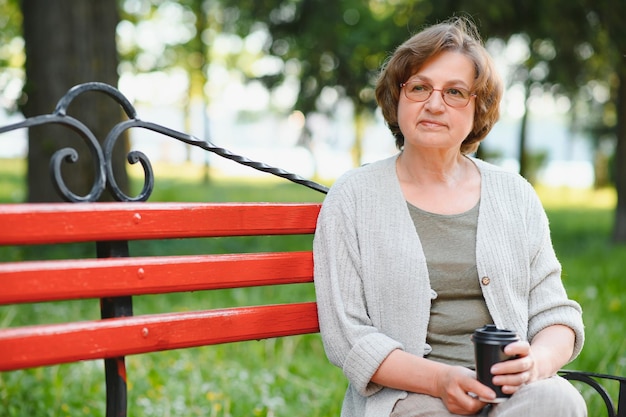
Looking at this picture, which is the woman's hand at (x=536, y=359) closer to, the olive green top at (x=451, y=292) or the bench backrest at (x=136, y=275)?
the olive green top at (x=451, y=292)

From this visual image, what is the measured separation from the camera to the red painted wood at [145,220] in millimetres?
1955

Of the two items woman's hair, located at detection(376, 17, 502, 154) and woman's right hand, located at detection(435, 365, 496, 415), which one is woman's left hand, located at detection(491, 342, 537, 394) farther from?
woman's hair, located at detection(376, 17, 502, 154)

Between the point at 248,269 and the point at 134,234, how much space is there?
0.36 meters

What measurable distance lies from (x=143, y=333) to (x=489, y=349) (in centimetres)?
86

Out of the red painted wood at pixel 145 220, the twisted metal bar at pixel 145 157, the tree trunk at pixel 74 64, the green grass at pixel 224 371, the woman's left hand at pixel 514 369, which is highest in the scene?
the tree trunk at pixel 74 64

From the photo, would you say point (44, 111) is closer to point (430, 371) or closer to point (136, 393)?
point (136, 393)

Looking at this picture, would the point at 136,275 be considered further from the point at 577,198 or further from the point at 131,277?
the point at 577,198

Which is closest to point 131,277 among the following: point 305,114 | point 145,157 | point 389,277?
point 145,157

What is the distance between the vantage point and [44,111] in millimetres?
7355

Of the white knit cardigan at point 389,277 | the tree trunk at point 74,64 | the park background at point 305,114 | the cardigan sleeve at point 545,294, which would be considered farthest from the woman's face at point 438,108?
the tree trunk at point 74,64

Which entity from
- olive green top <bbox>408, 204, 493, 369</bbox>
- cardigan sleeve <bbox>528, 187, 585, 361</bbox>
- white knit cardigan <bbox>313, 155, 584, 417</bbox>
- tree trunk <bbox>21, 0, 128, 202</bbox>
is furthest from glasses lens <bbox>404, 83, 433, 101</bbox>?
tree trunk <bbox>21, 0, 128, 202</bbox>

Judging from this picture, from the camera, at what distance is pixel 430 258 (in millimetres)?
2426

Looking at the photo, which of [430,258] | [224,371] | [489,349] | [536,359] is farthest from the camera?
[224,371]

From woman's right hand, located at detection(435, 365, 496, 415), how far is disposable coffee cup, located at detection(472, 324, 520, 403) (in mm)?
21
